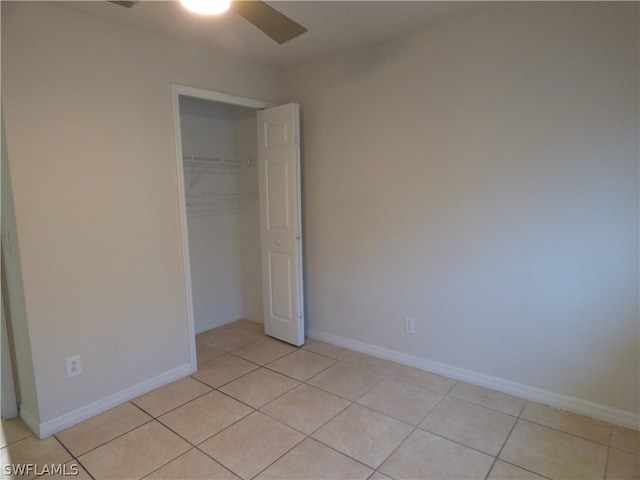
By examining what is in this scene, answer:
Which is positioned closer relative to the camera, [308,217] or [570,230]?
[570,230]

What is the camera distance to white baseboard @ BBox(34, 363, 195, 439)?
2.18m

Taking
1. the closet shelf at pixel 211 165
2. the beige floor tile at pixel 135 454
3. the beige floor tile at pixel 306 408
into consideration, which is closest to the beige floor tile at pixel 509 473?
the beige floor tile at pixel 306 408

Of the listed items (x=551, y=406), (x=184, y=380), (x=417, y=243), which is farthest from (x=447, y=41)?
(x=184, y=380)

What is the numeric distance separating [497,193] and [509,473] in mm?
1532

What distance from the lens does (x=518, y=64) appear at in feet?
7.28

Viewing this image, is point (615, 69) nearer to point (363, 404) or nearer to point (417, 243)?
point (417, 243)

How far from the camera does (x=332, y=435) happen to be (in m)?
2.13

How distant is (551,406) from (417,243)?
1.30 meters

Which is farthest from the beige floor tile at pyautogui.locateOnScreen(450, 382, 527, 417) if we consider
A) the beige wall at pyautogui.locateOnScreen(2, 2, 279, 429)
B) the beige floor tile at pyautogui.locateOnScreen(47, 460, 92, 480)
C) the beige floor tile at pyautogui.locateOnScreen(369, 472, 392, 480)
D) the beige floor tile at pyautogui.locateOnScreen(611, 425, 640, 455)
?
the beige floor tile at pyautogui.locateOnScreen(47, 460, 92, 480)

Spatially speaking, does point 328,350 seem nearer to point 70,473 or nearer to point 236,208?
point 236,208

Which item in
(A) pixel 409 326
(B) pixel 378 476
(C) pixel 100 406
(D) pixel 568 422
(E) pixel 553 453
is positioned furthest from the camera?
(A) pixel 409 326

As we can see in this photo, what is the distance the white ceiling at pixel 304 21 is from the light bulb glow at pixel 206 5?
2.83ft

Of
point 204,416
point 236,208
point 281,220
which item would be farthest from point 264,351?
point 236,208

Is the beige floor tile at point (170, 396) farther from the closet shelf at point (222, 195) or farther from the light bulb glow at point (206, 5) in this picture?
the light bulb glow at point (206, 5)
